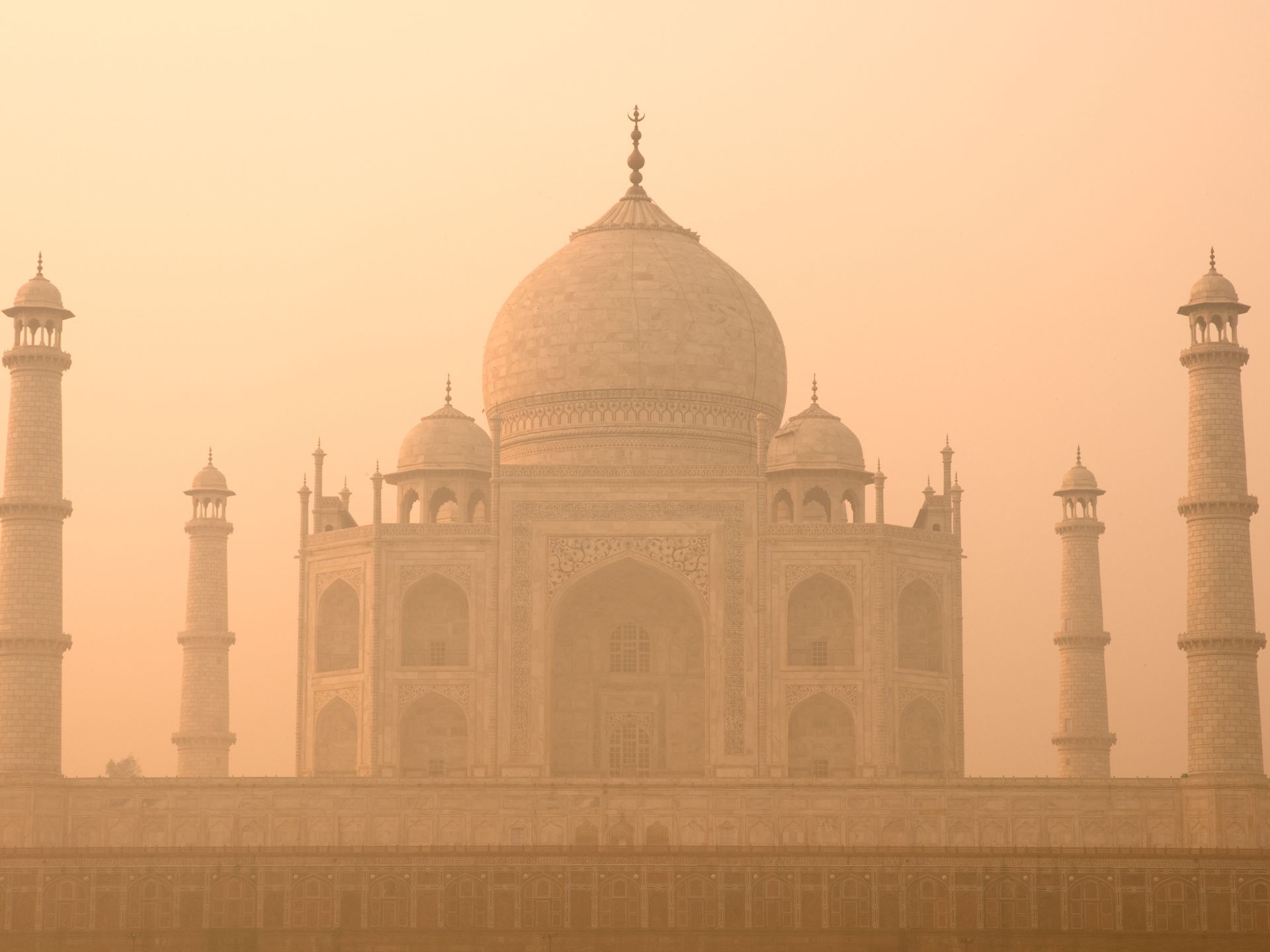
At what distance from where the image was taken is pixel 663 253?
30.7 m

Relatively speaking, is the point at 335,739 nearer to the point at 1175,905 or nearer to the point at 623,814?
the point at 623,814

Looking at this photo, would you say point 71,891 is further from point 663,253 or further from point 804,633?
point 663,253

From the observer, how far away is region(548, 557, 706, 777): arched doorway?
27828mm

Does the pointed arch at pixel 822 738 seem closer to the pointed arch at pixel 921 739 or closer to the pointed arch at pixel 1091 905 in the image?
the pointed arch at pixel 921 739

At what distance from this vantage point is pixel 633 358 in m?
30.0

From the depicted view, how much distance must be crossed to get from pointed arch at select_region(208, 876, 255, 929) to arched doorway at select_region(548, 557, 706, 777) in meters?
6.66

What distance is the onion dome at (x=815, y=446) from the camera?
94.7 ft

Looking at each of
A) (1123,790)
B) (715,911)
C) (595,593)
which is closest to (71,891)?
(715,911)

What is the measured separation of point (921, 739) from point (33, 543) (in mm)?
10622

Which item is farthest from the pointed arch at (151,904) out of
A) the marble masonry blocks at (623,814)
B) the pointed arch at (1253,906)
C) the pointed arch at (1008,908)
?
the pointed arch at (1253,906)

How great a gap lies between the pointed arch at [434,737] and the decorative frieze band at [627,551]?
6.09 feet

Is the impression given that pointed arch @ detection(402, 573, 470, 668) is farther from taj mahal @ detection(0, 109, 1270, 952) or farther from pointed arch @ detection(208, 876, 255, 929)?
pointed arch @ detection(208, 876, 255, 929)

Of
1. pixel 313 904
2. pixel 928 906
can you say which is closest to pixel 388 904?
pixel 313 904

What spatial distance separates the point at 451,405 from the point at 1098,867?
470 inches
